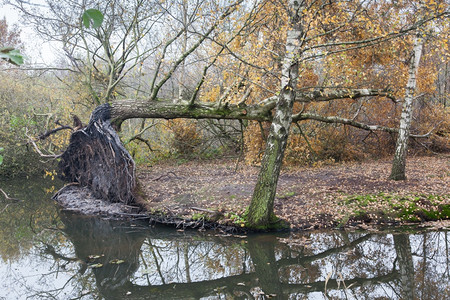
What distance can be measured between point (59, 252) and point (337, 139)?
10670mm

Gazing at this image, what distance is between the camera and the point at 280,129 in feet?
23.0

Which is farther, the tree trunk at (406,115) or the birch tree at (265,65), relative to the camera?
the tree trunk at (406,115)

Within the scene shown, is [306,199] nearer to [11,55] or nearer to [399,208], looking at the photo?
[399,208]

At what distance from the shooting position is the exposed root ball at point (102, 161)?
379 inches

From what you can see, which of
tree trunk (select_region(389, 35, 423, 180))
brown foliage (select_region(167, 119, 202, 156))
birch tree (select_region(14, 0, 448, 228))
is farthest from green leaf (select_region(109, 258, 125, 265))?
brown foliage (select_region(167, 119, 202, 156))

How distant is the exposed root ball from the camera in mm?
9625

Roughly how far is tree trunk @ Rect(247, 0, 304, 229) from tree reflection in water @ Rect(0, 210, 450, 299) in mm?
638

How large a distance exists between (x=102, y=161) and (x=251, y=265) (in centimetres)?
561

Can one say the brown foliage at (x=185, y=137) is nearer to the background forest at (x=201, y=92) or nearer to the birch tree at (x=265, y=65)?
the background forest at (x=201, y=92)

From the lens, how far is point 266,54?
1077cm

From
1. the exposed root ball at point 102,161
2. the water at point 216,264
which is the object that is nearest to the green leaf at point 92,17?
the water at point 216,264

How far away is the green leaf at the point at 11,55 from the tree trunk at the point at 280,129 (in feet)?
19.6

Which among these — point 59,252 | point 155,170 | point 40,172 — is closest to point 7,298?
point 59,252

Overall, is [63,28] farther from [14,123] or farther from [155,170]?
[155,170]
